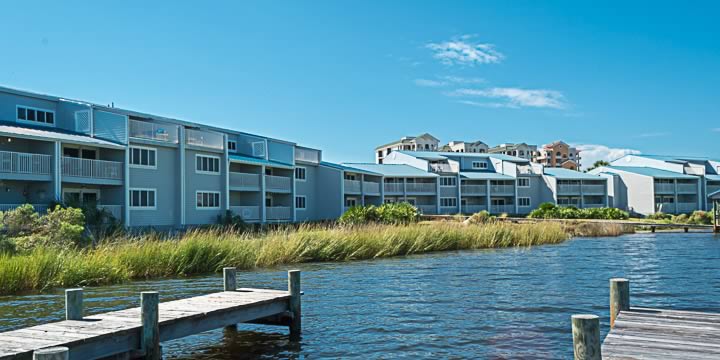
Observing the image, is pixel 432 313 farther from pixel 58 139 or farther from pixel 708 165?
pixel 708 165

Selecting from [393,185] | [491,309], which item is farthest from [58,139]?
[393,185]

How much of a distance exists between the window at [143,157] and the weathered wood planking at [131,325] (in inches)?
1051

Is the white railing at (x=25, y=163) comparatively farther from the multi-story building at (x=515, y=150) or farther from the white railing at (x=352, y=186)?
the multi-story building at (x=515, y=150)

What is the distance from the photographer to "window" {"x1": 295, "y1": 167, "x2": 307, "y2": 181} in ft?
182

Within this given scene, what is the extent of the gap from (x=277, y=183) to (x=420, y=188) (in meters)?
25.1

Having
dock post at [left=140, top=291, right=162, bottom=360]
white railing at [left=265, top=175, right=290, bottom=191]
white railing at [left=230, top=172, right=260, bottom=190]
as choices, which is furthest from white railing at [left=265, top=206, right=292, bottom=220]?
dock post at [left=140, top=291, right=162, bottom=360]

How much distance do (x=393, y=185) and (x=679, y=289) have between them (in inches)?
2008

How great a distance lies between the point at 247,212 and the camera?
46.7 meters

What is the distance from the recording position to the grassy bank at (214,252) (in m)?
19.2

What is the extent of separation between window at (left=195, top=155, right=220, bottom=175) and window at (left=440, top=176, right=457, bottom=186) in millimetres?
36424

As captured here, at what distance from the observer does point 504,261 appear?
2870 centimetres

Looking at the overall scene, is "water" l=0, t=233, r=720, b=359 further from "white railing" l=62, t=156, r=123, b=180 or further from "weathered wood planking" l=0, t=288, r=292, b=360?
"white railing" l=62, t=156, r=123, b=180

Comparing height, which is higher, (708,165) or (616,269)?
(708,165)

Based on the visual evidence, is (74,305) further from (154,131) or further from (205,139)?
(205,139)
